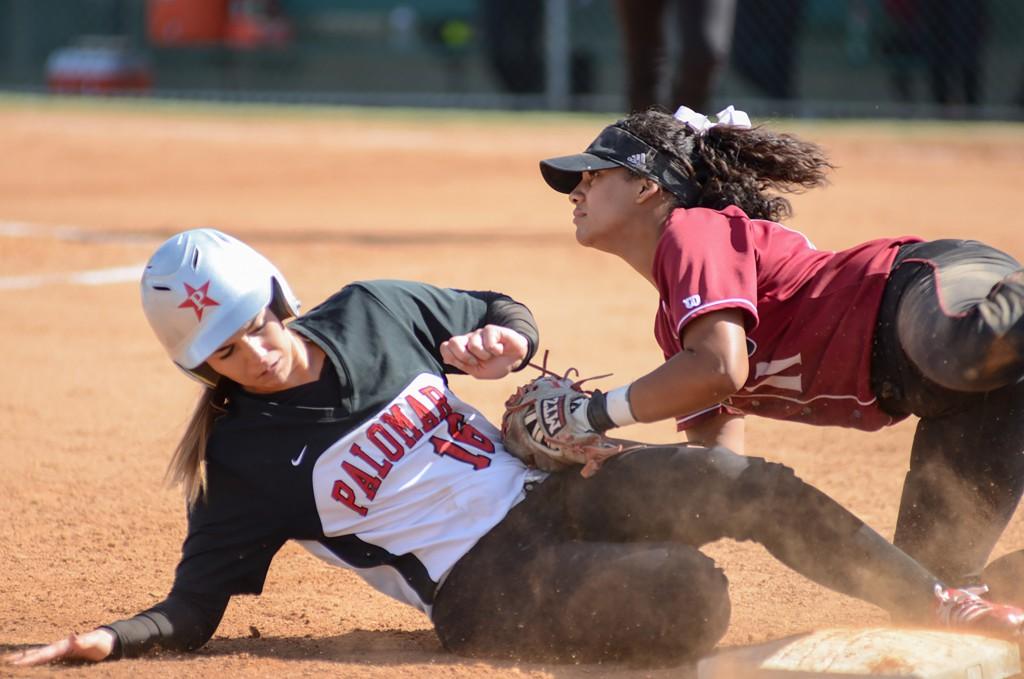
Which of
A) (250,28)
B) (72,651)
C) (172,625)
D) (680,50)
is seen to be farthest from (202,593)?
(250,28)

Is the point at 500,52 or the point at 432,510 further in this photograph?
the point at 500,52

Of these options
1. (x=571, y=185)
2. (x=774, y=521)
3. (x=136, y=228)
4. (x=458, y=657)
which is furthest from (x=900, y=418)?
(x=136, y=228)

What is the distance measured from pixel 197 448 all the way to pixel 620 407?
0.86 meters

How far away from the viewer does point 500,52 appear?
14.4 m

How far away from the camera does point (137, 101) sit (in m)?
16.4

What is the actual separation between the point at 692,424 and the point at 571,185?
639 mm

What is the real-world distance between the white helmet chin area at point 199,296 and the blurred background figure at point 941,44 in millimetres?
10888

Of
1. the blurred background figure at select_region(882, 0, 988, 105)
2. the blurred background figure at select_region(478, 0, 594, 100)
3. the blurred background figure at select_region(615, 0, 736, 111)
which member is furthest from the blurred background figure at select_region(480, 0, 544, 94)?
the blurred background figure at select_region(615, 0, 736, 111)

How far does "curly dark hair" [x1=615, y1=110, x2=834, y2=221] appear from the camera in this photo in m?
3.22

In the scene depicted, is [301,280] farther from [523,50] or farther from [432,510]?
[523,50]

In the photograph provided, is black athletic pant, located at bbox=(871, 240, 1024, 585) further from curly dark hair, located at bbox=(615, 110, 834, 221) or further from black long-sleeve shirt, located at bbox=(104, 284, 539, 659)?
black long-sleeve shirt, located at bbox=(104, 284, 539, 659)

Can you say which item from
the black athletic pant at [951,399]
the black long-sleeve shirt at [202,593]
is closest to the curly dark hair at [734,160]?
the black athletic pant at [951,399]

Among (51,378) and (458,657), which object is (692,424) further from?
(51,378)

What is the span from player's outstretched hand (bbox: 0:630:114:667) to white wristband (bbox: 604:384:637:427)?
109 centimetres
